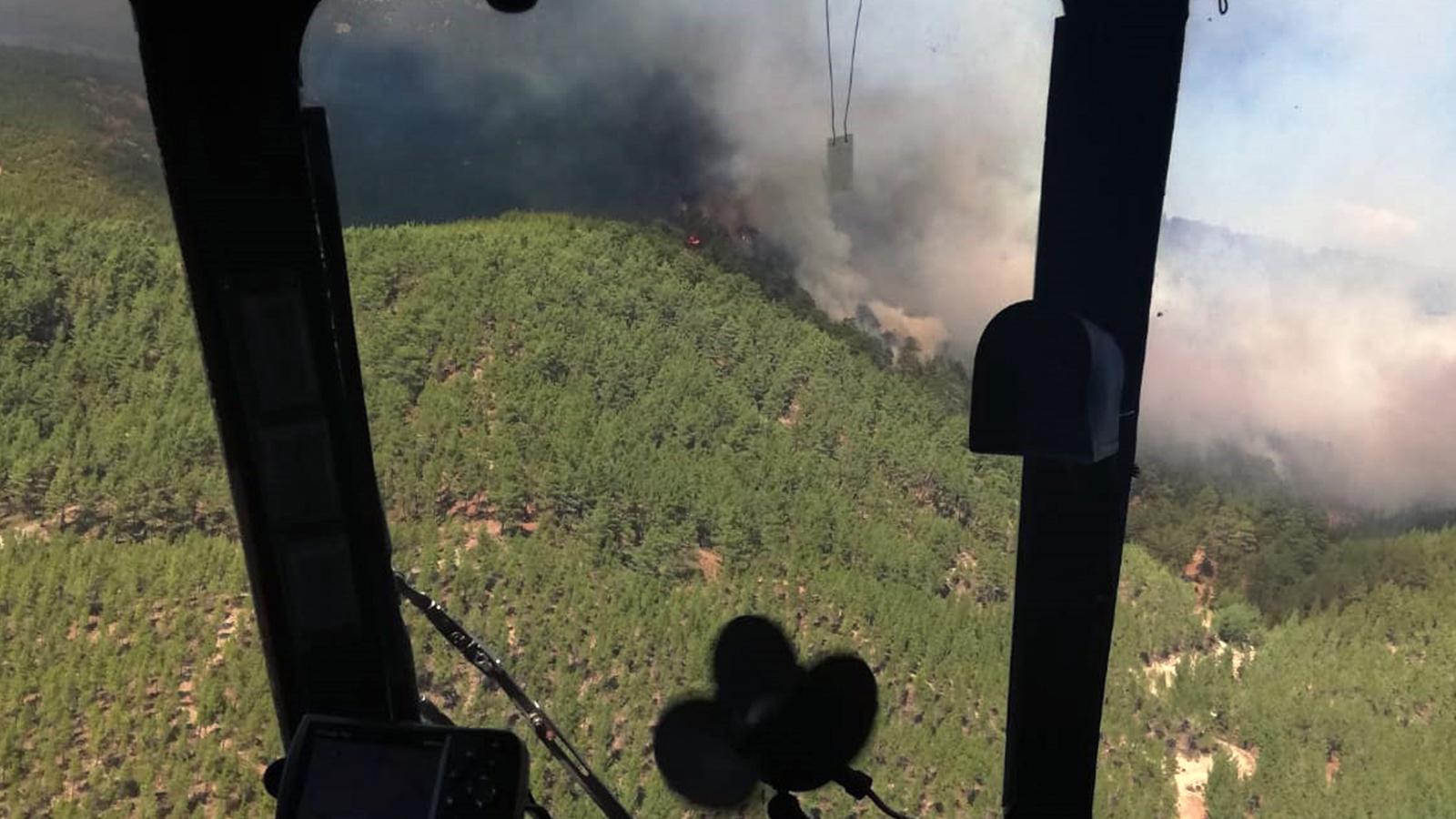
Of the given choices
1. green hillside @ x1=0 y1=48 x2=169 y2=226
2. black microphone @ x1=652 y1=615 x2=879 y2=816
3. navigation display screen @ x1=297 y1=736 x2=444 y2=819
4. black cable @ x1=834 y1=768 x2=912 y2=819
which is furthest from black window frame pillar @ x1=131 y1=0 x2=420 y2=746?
green hillside @ x1=0 y1=48 x2=169 y2=226

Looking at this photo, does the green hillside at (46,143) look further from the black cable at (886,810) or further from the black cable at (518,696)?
the black cable at (886,810)

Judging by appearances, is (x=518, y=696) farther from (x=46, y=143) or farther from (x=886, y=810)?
(x=46, y=143)

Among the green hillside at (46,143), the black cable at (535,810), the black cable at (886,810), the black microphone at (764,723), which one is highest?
the green hillside at (46,143)

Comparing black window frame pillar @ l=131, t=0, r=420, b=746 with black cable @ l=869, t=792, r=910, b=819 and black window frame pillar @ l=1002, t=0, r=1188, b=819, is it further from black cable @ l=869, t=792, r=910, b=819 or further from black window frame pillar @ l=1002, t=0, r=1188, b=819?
black window frame pillar @ l=1002, t=0, r=1188, b=819

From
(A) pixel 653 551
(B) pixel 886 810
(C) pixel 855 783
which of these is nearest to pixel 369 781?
(C) pixel 855 783

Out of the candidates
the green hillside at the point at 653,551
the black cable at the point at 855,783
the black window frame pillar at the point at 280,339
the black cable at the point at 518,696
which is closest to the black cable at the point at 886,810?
the black cable at the point at 855,783

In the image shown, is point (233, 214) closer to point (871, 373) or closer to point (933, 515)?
point (871, 373)

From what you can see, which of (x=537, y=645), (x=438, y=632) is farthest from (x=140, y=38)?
(x=537, y=645)

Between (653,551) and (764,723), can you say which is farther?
(653,551)
